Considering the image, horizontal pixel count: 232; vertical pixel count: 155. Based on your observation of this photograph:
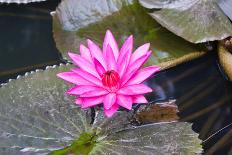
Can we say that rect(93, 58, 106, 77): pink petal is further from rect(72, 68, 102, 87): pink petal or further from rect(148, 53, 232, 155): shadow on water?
rect(148, 53, 232, 155): shadow on water

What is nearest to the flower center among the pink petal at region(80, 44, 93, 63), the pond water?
the pink petal at region(80, 44, 93, 63)

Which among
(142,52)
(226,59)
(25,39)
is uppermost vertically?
(25,39)

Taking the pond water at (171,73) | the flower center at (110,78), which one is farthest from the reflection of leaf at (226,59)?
the flower center at (110,78)

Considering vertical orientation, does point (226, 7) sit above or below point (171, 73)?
above

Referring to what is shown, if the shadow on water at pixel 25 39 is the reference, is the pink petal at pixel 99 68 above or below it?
below

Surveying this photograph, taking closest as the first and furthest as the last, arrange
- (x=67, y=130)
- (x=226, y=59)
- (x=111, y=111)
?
(x=111, y=111), (x=67, y=130), (x=226, y=59)

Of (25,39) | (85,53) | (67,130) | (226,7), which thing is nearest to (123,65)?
(85,53)

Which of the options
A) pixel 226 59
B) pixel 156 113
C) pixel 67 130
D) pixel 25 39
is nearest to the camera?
pixel 67 130

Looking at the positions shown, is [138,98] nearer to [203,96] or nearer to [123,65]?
[123,65]

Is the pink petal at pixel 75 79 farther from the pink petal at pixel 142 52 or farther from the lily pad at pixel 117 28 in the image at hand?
the lily pad at pixel 117 28
